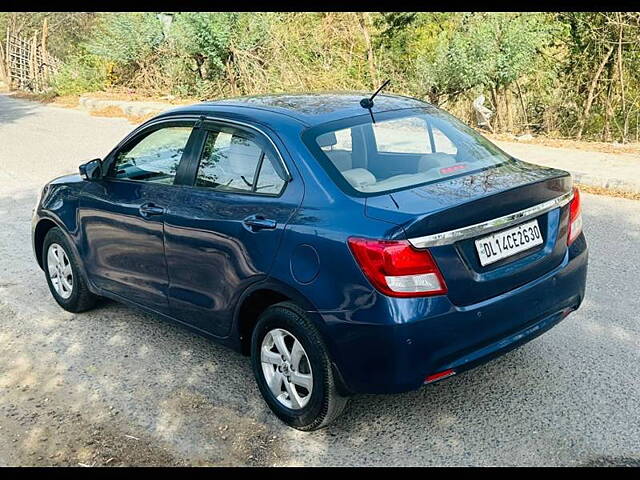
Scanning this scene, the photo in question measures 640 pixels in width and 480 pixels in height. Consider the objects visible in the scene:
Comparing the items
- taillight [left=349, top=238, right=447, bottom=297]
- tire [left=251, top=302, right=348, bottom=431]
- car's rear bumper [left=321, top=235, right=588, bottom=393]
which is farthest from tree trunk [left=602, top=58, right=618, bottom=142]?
taillight [left=349, top=238, right=447, bottom=297]

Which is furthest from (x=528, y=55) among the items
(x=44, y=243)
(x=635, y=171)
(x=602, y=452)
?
(x=602, y=452)

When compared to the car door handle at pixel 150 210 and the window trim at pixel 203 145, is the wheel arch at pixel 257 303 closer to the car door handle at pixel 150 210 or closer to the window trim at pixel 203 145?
the window trim at pixel 203 145

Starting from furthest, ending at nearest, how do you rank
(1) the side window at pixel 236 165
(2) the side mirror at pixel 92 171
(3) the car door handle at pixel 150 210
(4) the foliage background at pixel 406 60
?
(4) the foliage background at pixel 406 60, (2) the side mirror at pixel 92 171, (3) the car door handle at pixel 150 210, (1) the side window at pixel 236 165

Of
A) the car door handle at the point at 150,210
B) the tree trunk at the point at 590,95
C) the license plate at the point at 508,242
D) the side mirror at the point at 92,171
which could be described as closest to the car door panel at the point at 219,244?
the car door handle at the point at 150,210

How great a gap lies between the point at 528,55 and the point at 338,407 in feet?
45.7

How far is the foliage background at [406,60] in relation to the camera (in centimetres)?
1638

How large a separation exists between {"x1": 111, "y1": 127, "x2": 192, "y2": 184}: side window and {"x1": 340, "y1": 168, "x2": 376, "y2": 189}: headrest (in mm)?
1265

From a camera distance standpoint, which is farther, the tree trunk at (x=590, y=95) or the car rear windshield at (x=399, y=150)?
the tree trunk at (x=590, y=95)

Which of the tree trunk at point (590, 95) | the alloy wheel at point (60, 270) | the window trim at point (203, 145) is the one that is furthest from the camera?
the tree trunk at point (590, 95)

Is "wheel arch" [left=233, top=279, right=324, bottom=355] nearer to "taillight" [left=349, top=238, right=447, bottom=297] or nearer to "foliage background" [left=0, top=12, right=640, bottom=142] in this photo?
"taillight" [left=349, top=238, right=447, bottom=297]

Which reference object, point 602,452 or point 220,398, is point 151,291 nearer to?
point 220,398

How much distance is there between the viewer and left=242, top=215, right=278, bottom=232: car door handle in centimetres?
374

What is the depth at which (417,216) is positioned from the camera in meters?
3.29

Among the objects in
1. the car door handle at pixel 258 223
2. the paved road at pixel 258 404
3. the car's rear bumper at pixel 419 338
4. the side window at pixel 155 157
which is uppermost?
the side window at pixel 155 157
